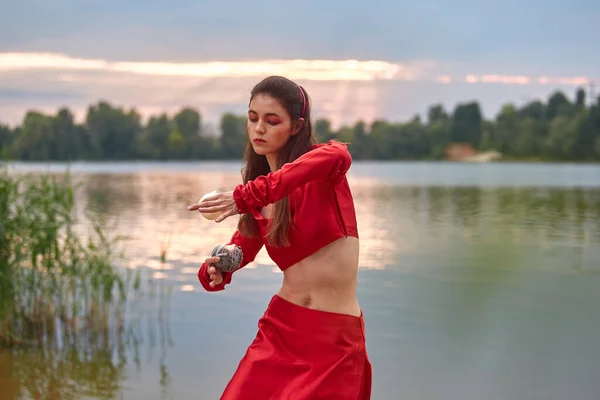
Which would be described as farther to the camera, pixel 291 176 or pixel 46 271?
pixel 46 271

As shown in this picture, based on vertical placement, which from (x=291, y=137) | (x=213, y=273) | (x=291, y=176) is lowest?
(x=213, y=273)

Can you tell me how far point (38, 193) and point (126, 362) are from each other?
6.60 ft

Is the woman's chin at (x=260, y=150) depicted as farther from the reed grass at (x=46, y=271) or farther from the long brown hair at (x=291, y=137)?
the reed grass at (x=46, y=271)

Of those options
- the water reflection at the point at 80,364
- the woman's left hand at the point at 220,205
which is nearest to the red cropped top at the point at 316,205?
the woman's left hand at the point at 220,205

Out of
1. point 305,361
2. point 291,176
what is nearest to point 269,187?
point 291,176

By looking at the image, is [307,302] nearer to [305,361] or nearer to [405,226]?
[305,361]

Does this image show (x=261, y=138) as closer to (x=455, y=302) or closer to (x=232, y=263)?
(x=232, y=263)

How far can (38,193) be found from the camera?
7648 mm

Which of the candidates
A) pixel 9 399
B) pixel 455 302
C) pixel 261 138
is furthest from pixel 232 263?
pixel 455 302

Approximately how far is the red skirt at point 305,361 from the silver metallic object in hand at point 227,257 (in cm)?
26

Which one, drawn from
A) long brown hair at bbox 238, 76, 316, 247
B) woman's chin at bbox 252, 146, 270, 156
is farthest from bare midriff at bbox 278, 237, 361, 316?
woman's chin at bbox 252, 146, 270, 156

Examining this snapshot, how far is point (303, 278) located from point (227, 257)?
0.98 feet

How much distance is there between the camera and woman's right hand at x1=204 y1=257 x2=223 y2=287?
2989mm

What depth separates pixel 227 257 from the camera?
303 cm
